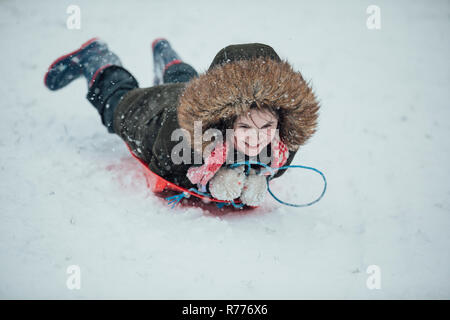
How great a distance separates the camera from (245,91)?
1.39 metres

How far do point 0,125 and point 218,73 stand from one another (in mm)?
2279

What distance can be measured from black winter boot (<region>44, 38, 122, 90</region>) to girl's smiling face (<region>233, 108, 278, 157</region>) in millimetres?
1572

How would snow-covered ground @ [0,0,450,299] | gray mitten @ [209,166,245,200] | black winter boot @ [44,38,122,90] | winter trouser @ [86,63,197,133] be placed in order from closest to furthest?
snow-covered ground @ [0,0,450,299], gray mitten @ [209,166,245,200], winter trouser @ [86,63,197,133], black winter boot @ [44,38,122,90]

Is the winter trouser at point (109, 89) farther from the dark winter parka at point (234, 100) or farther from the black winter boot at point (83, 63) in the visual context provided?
the dark winter parka at point (234, 100)

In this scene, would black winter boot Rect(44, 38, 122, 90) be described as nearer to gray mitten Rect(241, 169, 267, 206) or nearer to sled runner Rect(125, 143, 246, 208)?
sled runner Rect(125, 143, 246, 208)

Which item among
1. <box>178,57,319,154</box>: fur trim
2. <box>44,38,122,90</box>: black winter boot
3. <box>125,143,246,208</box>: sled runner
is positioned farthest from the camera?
<box>44,38,122,90</box>: black winter boot

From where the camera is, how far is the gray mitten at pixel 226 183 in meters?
1.73

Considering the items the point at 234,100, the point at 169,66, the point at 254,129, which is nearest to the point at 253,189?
the point at 254,129

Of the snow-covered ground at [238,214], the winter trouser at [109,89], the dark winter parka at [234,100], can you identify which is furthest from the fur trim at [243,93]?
the winter trouser at [109,89]

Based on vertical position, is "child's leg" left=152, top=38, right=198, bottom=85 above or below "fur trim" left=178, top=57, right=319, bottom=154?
above

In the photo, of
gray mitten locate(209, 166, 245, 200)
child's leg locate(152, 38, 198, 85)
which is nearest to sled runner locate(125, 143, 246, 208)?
gray mitten locate(209, 166, 245, 200)

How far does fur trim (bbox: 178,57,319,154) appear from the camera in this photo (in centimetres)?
139

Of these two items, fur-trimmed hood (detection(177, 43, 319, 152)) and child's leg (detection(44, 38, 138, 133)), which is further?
child's leg (detection(44, 38, 138, 133))

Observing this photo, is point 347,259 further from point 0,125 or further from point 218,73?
point 0,125
